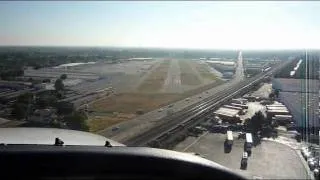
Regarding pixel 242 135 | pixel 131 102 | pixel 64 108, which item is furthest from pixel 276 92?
pixel 64 108

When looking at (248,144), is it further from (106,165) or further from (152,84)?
(152,84)

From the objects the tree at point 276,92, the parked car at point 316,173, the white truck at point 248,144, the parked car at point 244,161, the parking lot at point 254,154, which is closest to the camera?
the parked car at point 316,173

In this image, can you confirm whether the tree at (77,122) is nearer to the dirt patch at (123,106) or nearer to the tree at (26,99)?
the dirt patch at (123,106)

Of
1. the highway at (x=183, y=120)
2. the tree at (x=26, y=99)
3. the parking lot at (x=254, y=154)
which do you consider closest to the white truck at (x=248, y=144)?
the parking lot at (x=254, y=154)

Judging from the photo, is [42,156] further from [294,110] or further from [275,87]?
[275,87]

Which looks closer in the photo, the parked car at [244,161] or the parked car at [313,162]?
the parked car at [313,162]

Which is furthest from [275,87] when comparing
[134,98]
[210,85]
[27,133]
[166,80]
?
[27,133]

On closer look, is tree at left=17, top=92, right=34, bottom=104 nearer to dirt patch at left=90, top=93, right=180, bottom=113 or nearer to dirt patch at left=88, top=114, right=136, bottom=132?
dirt patch at left=90, top=93, right=180, bottom=113
